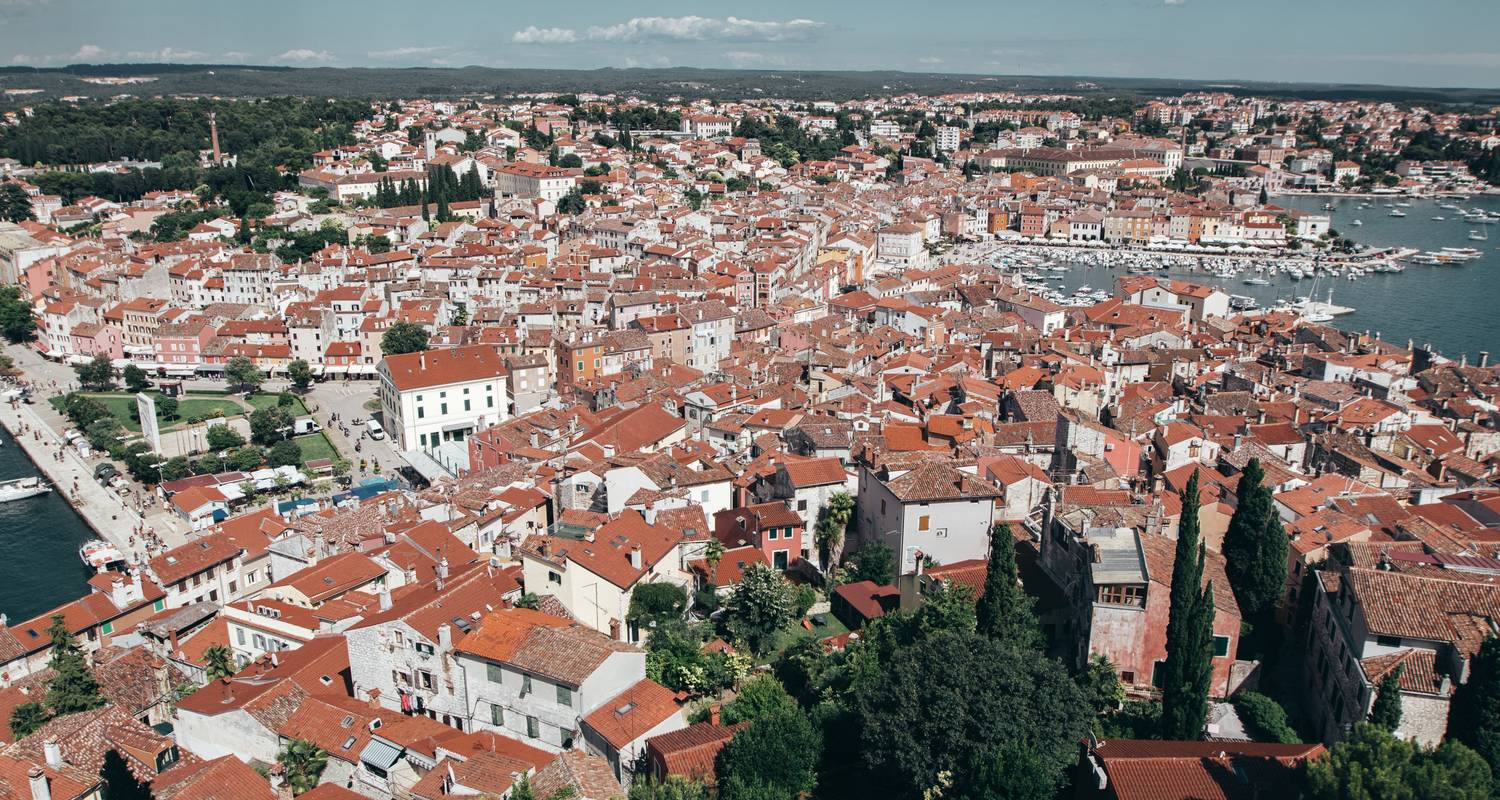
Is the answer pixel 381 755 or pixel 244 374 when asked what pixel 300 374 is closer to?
pixel 244 374

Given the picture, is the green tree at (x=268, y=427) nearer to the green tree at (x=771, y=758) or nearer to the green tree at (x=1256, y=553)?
the green tree at (x=771, y=758)

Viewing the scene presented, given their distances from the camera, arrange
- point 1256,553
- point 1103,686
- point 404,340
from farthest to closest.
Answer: point 404,340 < point 1256,553 < point 1103,686

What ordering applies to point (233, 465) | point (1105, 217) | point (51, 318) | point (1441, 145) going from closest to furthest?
1. point (233, 465)
2. point (51, 318)
3. point (1105, 217)
4. point (1441, 145)

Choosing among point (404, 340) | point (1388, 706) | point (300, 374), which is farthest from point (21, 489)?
point (1388, 706)

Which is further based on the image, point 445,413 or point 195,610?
point 445,413

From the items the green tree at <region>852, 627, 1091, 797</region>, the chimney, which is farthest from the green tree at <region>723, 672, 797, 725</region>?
the chimney

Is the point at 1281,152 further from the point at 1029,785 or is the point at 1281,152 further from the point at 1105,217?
the point at 1029,785

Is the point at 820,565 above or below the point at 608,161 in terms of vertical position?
below

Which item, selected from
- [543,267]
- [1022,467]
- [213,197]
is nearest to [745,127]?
[213,197]
